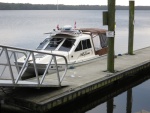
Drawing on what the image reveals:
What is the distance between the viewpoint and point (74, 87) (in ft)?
33.3

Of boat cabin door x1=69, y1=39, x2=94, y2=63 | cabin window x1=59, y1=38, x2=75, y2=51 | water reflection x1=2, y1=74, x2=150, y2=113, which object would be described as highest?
cabin window x1=59, y1=38, x2=75, y2=51

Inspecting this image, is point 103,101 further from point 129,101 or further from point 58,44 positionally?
point 58,44

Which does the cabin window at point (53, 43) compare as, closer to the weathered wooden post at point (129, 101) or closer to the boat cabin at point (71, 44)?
the boat cabin at point (71, 44)

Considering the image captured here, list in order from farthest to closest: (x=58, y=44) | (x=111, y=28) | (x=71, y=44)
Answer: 1. (x=58, y=44)
2. (x=71, y=44)
3. (x=111, y=28)

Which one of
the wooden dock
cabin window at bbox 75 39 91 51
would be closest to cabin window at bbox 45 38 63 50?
cabin window at bbox 75 39 91 51

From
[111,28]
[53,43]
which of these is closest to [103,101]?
[111,28]

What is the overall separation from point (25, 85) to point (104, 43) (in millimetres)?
8312

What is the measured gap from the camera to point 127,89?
13.8 meters

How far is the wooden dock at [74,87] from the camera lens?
8883 millimetres

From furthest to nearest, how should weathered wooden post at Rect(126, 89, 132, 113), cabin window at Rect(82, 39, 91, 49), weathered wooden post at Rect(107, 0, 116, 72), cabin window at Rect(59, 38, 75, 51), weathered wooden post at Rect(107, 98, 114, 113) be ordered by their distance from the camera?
cabin window at Rect(82, 39, 91, 49) → cabin window at Rect(59, 38, 75, 51) → weathered wooden post at Rect(107, 0, 116, 72) → weathered wooden post at Rect(126, 89, 132, 113) → weathered wooden post at Rect(107, 98, 114, 113)

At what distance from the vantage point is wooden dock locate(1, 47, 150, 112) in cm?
888

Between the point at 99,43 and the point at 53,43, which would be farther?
the point at 99,43

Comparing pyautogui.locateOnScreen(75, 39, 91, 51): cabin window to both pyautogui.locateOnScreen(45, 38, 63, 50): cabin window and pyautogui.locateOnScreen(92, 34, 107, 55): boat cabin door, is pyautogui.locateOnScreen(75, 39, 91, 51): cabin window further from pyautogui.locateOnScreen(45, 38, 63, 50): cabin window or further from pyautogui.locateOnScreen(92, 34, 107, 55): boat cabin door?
pyautogui.locateOnScreen(45, 38, 63, 50): cabin window

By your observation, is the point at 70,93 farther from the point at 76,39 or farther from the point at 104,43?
the point at 104,43
